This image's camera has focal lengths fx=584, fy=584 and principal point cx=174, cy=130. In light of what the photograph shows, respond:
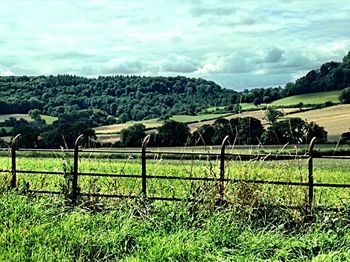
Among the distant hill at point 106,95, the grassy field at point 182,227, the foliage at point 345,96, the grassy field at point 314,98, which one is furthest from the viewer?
the distant hill at point 106,95

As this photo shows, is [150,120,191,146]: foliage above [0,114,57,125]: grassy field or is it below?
below

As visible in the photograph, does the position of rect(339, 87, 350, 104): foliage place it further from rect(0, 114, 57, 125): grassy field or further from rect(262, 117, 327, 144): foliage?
rect(262, 117, 327, 144): foliage

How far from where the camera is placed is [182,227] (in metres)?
8.79

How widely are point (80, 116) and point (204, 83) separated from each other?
19712 mm

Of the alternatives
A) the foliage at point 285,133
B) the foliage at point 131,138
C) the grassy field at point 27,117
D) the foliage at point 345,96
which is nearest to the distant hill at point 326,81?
the foliage at point 345,96

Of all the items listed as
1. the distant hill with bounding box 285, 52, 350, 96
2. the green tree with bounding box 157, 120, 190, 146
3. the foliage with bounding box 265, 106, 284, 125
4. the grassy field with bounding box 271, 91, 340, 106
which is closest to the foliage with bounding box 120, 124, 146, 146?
the green tree with bounding box 157, 120, 190, 146

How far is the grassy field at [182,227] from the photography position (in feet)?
Answer: 24.7

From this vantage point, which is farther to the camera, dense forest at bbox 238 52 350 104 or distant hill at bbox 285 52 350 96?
distant hill at bbox 285 52 350 96

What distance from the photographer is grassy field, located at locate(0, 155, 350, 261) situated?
24.7ft

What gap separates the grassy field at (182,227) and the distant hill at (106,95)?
54.7 m

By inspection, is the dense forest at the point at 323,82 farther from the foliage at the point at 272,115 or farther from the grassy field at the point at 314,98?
the foliage at the point at 272,115

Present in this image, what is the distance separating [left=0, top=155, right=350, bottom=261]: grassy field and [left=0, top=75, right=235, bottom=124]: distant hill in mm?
54719

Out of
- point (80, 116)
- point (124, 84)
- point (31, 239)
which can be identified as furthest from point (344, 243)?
point (124, 84)

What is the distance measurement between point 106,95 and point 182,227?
79.1 m
